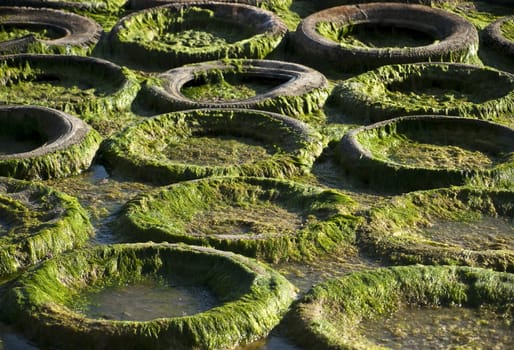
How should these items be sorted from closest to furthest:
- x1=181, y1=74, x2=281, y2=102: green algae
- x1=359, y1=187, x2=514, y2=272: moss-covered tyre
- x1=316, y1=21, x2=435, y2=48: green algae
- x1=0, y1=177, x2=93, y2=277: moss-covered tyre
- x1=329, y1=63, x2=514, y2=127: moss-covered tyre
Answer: x1=0, y1=177, x2=93, y2=277: moss-covered tyre < x1=359, y1=187, x2=514, y2=272: moss-covered tyre < x1=329, y1=63, x2=514, y2=127: moss-covered tyre < x1=181, y1=74, x2=281, y2=102: green algae < x1=316, y1=21, x2=435, y2=48: green algae

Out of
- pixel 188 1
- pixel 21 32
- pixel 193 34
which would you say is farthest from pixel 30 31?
pixel 188 1

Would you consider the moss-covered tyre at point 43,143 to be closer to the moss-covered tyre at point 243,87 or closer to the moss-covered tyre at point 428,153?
the moss-covered tyre at point 243,87

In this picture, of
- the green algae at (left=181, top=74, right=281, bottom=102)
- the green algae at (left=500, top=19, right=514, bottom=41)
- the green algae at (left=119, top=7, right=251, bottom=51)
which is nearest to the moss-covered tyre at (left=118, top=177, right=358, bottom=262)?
the green algae at (left=181, top=74, right=281, bottom=102)

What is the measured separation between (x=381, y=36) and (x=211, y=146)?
512 cm

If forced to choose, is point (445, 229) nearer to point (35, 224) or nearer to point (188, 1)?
point (35, 224)

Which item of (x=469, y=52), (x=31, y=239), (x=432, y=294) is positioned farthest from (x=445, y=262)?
(x=469, y=52)

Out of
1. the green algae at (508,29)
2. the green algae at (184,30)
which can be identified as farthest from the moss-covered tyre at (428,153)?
the green algae at (508,29)

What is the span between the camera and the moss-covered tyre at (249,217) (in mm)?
9969

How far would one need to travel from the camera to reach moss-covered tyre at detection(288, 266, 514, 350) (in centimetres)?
857

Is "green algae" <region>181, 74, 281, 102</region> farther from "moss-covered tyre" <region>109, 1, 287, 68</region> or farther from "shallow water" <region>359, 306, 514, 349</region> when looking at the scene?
"shallow water" <region>359, 306, 514, 349</region>

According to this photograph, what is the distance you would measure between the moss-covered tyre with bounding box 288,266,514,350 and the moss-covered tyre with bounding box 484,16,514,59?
755 centimetres

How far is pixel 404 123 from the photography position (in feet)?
42.4

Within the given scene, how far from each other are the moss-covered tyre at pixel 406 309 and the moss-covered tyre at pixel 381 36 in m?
6.34

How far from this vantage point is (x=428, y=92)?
14547mm
